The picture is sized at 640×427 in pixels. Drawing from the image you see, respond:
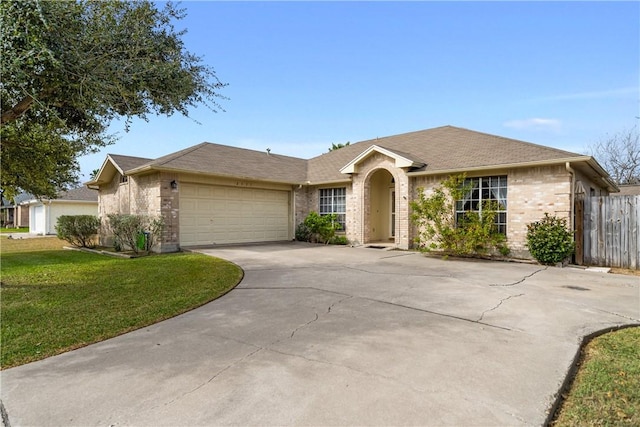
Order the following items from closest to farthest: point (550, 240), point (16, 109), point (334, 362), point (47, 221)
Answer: point (334, 362)
point (16, 109)
point (550, 240)
point (47, 221)

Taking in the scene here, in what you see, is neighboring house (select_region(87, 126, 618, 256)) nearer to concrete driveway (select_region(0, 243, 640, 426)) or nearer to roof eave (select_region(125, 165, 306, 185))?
roof eave (select_region(125, 165, 306, 185))

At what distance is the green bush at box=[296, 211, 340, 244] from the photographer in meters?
16.3

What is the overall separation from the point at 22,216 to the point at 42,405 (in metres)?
52.1

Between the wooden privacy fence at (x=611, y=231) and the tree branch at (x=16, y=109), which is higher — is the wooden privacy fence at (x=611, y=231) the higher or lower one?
the lower one

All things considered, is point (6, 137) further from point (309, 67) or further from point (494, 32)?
point (494, 32)

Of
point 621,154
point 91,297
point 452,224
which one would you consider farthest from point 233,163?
point 621,154

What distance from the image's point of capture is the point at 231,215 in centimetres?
1563

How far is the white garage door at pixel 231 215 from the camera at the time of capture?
1429 centimetres

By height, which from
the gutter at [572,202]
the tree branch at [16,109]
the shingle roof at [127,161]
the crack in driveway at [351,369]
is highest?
the shingle roof at [127,161]

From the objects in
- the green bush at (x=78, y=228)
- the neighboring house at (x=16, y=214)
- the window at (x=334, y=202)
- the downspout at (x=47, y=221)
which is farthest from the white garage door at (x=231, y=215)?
the neighboring house at (x=16, y=214)

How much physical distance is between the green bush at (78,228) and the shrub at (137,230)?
4241 millimetres

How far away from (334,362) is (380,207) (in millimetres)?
13829

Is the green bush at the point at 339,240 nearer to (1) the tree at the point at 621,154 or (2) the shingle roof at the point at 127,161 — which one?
(2) the shingle roof at the point at 127,161

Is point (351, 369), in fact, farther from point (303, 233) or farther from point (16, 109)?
point (303, 233)
